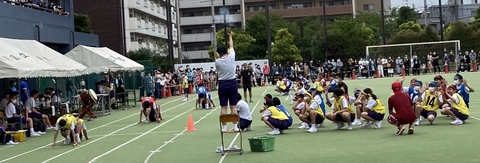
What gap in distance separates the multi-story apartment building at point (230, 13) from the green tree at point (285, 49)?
2347cm

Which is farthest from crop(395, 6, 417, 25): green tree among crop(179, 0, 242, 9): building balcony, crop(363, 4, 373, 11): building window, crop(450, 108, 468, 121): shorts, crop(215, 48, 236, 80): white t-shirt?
crop(215, 48, 236, 80): white t-shirt

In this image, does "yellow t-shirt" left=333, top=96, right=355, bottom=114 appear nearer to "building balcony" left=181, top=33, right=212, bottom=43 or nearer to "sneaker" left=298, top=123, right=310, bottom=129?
"sneaker" left=298, top=123, right=310, bottom=129

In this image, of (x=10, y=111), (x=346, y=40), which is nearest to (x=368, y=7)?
(x=346, y=40)

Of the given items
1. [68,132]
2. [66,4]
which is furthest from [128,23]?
[68,132]

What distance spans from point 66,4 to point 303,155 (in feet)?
110

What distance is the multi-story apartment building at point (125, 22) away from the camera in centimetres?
7156

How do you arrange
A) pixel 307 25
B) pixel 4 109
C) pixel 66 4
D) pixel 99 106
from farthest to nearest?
pixel 307 25, pixel 66 4, pixel 99 106, pixel 4 109

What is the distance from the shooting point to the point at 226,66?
1311cm

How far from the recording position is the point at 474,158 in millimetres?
10633

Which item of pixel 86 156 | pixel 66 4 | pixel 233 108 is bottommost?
pixel 86 156

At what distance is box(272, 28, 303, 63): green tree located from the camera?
2694 inches

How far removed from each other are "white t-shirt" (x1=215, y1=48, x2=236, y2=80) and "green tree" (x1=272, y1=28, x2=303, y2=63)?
55.4m

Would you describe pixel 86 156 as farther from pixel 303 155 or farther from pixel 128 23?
pixel 128 23

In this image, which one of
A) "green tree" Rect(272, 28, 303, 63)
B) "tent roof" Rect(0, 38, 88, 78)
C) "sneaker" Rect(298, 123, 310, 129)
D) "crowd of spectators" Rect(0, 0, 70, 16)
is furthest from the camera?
"green tree" Rect(272, 28, 303, 63)
